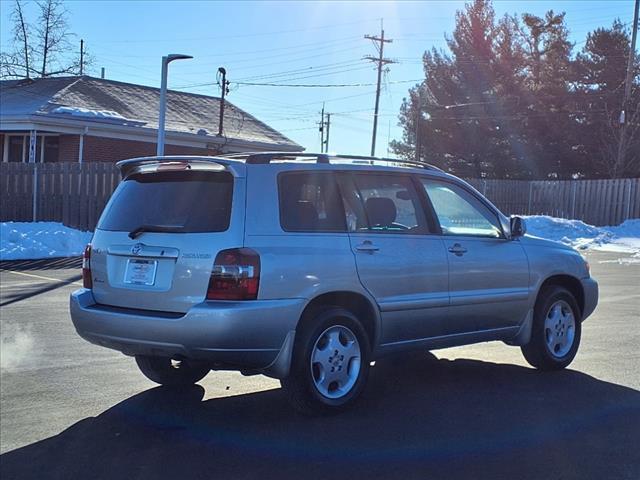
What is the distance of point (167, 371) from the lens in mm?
6098

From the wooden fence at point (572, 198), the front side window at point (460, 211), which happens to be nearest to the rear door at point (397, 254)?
the front side window at point (460, 211)

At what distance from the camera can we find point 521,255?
6613mm

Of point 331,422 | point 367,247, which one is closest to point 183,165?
point 367,247

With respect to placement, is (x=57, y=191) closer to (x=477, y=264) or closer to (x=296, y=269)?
(x=477, y=264)

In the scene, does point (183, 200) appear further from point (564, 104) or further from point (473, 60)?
point (473, 60)

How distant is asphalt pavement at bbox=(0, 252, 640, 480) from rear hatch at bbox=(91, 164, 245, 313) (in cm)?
90

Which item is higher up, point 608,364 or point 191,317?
point 191,317

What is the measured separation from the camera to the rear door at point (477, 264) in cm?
612

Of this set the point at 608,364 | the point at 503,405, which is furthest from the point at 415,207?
the point at 608,364

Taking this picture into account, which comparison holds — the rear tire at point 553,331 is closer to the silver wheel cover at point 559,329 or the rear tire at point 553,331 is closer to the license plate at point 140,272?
the silver wheel cover at point 559,329

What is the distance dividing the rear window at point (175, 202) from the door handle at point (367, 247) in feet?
3.45

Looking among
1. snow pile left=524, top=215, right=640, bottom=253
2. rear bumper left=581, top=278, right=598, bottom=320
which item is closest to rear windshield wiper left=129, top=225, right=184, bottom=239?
rear bumper left=581, top=278, right=598, bottom=320

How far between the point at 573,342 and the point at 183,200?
156 inches

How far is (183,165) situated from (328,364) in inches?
69.9
